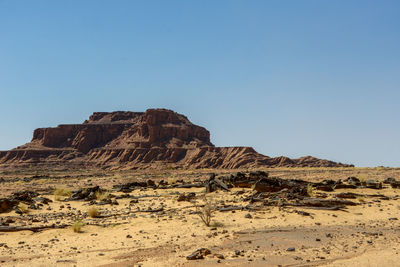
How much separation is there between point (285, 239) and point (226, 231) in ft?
A: 5.79

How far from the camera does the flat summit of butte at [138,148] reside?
9331cm

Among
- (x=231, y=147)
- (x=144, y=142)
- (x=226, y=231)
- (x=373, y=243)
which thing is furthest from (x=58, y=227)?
(x=144, y=142)

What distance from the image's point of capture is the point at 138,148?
370ft

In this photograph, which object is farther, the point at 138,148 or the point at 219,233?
the point at 138,148

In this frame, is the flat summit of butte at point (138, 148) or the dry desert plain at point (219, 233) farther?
the flat summit of butte at point (138, 148)

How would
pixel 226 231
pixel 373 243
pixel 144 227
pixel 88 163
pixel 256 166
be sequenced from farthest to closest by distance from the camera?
pixel 88 163 < pixel 256 166 < pixel 144 227 < pixel 226 231 < pixel 373 243

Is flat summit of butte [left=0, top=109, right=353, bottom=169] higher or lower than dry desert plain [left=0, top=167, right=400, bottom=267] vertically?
higher

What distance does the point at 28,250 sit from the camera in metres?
9.12

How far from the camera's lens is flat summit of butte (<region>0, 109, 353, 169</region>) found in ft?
306

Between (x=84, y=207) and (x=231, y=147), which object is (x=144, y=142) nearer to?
(x=231, y=147)

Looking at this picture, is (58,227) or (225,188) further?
(225,188)

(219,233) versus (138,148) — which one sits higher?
(138,148)

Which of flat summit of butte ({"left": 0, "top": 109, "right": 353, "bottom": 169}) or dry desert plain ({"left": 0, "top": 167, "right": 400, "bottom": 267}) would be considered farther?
flat summit of butte ({"left": 0, "top": 109, "right": 353, "bottom": 169})

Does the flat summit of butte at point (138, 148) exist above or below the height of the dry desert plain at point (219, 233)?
above
